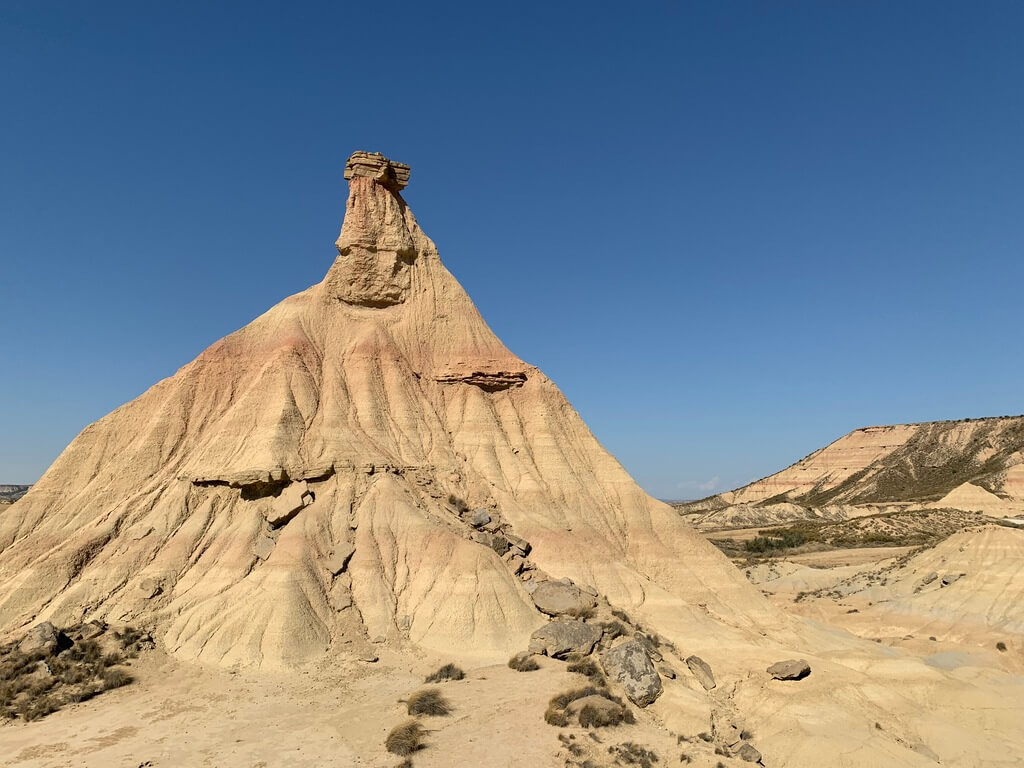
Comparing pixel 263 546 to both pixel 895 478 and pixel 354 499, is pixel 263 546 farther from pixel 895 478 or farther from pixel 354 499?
pixel 895 478

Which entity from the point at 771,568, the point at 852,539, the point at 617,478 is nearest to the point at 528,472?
the point at 617,478

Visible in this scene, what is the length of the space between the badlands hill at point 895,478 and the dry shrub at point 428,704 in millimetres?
97790

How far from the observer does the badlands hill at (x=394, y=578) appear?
1938 cm

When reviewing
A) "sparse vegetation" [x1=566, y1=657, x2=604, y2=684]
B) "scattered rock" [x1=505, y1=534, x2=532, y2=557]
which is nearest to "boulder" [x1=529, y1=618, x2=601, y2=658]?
"sparse vegetation" [x1=566, y1=657, x2=604, y2=684]

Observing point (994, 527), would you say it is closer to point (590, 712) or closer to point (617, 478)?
point (617, 478)

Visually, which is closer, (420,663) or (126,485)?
(420,663)

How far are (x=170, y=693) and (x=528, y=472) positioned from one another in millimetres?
19802

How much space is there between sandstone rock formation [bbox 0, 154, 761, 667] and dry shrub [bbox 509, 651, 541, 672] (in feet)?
2.80

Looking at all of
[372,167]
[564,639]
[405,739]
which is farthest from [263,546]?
[372,167]

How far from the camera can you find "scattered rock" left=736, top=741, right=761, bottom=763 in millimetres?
18578

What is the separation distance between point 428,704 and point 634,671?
25.4ft

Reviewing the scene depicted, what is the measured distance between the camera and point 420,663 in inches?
947

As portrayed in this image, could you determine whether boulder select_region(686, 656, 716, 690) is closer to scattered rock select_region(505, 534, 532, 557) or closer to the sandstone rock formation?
the sandstone rock formation

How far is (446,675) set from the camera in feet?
74.7
